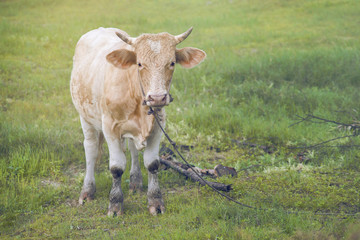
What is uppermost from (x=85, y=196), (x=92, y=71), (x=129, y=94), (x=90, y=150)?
(x=92, y=71)

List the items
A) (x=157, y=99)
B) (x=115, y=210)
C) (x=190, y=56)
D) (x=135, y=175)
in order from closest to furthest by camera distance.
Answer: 1. (x=157, y=99)
2. (x=190, y=56)
3. (x=115, y=210)
4. (x=135, y=175)

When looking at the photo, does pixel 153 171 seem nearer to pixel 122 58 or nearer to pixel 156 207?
pixel 156 207

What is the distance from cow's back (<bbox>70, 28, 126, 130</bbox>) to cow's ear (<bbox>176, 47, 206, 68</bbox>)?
0.82 metres

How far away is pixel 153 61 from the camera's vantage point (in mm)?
4926

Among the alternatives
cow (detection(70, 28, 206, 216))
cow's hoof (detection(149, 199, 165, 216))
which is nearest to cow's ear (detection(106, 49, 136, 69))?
cow (detection(70, 28, 206, 216))

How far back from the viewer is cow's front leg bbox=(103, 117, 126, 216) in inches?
220

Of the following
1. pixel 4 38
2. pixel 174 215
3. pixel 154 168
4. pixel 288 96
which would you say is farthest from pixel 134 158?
pixel 4 38

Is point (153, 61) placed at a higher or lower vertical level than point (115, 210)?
higher

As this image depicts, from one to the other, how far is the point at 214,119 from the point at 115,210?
3.77 meters

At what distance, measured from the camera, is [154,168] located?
5809 millimetres

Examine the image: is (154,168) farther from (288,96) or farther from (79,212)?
(288,96)

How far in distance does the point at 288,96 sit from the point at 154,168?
490 cm

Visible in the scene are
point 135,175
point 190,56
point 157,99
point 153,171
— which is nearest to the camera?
point 157,99

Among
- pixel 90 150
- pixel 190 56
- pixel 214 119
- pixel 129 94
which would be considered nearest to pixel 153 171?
pixel 129 94
